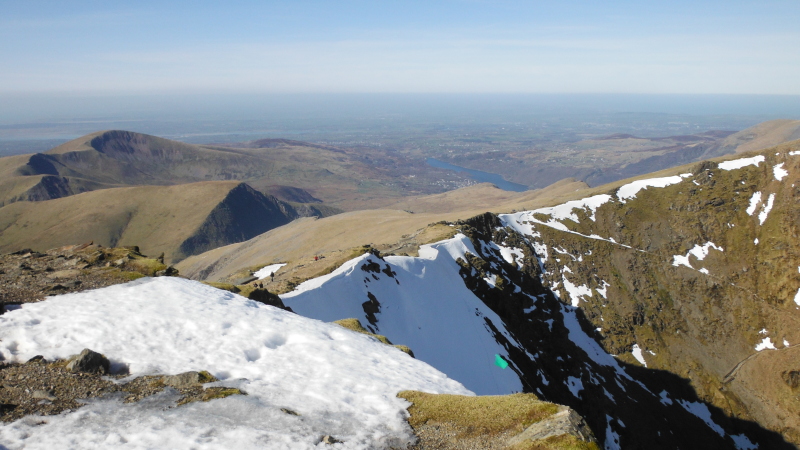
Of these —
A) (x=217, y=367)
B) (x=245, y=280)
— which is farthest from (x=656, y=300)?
(x=217, y=367)

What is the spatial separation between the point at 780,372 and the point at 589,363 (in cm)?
4400

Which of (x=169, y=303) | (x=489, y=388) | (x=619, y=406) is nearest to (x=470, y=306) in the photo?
(x=489, y=388)

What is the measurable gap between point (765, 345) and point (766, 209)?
43.6 m

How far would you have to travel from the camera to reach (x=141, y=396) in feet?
59.0

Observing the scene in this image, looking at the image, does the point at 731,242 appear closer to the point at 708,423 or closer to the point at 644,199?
the point at 644,199

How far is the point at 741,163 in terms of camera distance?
14000 centimetres

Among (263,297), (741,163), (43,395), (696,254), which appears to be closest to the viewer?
(43,395)

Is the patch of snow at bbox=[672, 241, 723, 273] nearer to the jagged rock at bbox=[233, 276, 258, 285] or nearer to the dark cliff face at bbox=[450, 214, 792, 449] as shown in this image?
the dark cliff face at bbox=[450, 214, 792, 449]

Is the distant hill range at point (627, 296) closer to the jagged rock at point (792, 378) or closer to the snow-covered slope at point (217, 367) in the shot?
the jagged rock at point (792, 378)

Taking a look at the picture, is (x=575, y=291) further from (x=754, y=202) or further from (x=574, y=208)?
(x=754, y=202)

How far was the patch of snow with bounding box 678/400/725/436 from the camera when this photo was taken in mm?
86312

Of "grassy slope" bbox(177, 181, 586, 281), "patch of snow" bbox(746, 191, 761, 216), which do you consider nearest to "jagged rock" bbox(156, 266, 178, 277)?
"grassy slope" bbox(177, 181, 586, 281)

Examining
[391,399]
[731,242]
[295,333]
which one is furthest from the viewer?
[731,242]

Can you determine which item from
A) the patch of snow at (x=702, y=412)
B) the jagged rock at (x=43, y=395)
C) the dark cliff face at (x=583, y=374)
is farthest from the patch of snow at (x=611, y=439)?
the jagged rock at (x=43, y=395)
